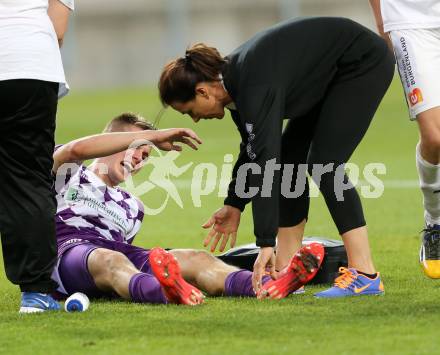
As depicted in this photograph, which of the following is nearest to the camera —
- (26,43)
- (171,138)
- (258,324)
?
(258,324)

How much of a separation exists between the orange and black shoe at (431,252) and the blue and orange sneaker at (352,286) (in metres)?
0.68

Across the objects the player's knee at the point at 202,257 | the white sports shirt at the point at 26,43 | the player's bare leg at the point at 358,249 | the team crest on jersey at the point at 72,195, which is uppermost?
the white sports shirt at the point at 26,43

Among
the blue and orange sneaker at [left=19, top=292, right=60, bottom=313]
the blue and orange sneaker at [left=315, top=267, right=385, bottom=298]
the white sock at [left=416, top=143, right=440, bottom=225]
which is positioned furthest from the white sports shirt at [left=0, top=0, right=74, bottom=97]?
the white sock at [left=416, top=143, right=440, bottom=225]

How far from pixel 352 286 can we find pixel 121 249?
132 cm

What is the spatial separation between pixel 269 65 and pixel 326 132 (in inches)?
20.0

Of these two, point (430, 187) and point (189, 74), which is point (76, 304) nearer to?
point (189, 74)

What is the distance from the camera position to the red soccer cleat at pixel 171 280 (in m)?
5.61

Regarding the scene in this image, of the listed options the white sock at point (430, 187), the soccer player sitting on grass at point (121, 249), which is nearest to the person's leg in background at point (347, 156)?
the soccer player sitting on grass at point (121, 249)

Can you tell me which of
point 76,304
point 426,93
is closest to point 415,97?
point 426,93

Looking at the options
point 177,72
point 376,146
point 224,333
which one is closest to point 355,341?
point 224,333

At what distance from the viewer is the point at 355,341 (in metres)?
4.66

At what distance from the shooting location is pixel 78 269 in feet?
19.9

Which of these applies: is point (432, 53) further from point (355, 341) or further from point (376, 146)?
point (376, 146)

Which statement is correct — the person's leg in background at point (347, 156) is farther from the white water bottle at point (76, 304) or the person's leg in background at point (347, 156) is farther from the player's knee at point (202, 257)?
the white water bottle at point (76, 304)
